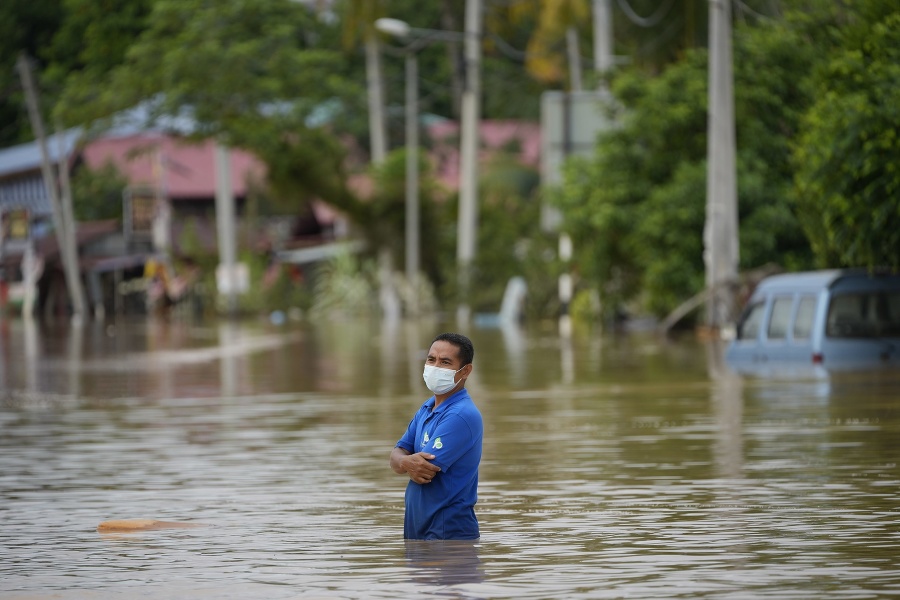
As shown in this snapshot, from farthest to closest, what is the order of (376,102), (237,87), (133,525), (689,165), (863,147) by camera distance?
(376,102) → (237,87) → (689,165) → (863,147) → (133,525)

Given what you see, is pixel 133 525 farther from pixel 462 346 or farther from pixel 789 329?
pixel 789 329

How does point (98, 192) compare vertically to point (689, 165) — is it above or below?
above

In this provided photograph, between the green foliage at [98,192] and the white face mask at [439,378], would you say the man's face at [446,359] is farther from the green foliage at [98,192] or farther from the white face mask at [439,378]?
the green foliage at [98,192]

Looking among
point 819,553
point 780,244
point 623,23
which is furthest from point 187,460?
point 623,23

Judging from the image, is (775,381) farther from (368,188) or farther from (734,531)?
(368,188)

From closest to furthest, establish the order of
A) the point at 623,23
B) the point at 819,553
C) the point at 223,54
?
the point at 819,553 → the point at 623,23 → the point at 223,54

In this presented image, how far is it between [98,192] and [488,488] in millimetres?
86383

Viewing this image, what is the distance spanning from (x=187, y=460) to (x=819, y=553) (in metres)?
7.32

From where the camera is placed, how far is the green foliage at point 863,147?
2481 cm

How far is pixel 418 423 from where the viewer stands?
34.1 feet

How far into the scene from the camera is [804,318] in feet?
88.5

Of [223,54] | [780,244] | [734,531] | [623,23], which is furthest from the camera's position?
[223,54]

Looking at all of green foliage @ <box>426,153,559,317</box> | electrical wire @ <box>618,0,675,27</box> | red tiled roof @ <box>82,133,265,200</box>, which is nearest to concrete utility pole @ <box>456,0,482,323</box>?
green foliage @ <box>426,153,559,317</box>

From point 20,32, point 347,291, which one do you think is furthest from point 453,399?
point 20,32
